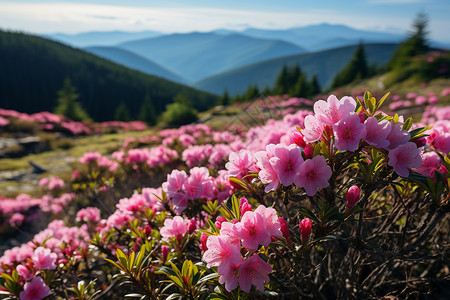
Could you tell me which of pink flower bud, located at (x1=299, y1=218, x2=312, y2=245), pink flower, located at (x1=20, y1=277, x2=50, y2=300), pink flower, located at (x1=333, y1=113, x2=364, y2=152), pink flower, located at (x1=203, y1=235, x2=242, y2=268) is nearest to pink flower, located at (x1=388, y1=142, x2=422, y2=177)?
pink flower, located at (x1=333, y1=113, x2=364, y2=152)

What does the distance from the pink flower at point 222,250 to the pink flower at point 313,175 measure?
31 cm

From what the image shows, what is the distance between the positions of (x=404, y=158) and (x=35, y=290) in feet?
6.64

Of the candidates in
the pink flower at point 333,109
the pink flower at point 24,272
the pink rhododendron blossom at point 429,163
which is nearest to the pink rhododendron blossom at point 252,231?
the pink flower at point 333,109

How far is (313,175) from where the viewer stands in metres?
1.02

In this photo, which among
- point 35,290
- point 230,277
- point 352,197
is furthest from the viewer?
point 35,290

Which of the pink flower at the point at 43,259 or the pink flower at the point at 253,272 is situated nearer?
the pink flower at the point at 253,272

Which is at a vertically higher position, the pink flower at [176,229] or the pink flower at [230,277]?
the pink flower at [230,277]

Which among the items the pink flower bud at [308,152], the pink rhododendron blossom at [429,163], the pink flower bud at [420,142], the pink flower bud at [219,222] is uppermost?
the pink flower bud at [420,142]

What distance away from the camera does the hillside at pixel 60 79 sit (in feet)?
199

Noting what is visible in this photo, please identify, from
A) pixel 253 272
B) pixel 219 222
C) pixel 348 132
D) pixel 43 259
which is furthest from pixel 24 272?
pixel 348 132

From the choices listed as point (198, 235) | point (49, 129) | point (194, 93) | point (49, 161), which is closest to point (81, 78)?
point (194, 93)

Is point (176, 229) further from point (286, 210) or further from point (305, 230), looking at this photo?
point (305, 230)

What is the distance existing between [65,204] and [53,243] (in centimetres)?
340

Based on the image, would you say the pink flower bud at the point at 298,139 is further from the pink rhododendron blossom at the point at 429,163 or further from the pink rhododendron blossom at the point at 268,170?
the pink rhododendron blossom at the point at 429,163
